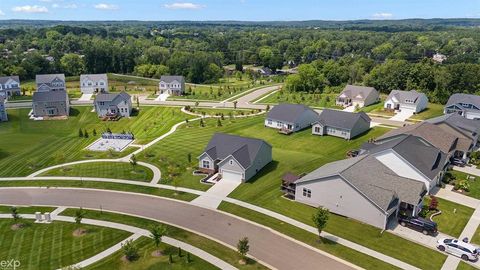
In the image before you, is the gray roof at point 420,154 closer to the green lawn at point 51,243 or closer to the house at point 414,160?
the house at point 414,160

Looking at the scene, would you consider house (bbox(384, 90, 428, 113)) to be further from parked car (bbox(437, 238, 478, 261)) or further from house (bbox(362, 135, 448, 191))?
parked car (bbox(437, 238, 478, 261))

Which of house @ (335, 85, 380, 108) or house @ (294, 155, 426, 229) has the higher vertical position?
house @ (335, 85, 380, 108)

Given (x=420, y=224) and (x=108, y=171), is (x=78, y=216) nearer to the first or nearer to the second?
(x=108, y=171)

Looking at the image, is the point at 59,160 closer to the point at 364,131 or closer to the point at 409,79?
the point at 364,131

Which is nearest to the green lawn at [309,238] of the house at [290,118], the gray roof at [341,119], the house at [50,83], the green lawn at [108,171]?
the green lawn at [108,171]

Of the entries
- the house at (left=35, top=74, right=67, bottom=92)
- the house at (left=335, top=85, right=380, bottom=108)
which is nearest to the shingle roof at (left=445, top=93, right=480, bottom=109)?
the house at (left=335, top=85, right=380, bottom=108)

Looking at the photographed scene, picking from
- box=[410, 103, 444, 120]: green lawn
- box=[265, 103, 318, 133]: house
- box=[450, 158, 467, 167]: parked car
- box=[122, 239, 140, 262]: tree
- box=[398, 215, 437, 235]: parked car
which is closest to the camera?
box=[122, 239, 140, 262]: tree

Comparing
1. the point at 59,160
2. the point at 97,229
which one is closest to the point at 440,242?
the point at 97,229
